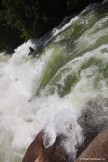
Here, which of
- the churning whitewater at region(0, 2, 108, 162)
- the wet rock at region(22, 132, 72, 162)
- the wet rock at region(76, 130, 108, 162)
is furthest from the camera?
the churning whitewater at region(0, 2, 108, 162)

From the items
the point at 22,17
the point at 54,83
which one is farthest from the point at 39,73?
the point at 22,17

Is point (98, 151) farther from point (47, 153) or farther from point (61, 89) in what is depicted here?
point (61, 89)

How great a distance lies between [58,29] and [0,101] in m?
3.45

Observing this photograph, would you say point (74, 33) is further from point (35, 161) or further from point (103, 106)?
point (35, 161)

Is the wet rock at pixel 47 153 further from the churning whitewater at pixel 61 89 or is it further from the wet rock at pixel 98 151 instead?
the wet rock at pixel 98 151

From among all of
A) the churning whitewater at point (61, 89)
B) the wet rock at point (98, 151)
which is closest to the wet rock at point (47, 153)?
the churning whitewater at point (61, 89)

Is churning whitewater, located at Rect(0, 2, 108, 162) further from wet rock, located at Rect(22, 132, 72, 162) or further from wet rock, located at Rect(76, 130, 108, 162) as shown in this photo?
wet rock, located at Rect(76, 130, 108, 162)

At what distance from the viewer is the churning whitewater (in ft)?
24.4

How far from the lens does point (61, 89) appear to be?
8.88 metres

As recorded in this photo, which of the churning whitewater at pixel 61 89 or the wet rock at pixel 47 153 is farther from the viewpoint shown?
the churning whitewater at pixel 61 89

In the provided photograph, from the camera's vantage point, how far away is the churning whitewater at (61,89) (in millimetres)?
7430

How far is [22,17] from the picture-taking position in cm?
1366

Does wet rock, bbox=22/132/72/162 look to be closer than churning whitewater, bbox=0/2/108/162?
Yes

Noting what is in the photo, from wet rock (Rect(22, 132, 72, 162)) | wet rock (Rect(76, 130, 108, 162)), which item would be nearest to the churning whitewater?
wet rock (Rect(22, 132, 72, 162))
